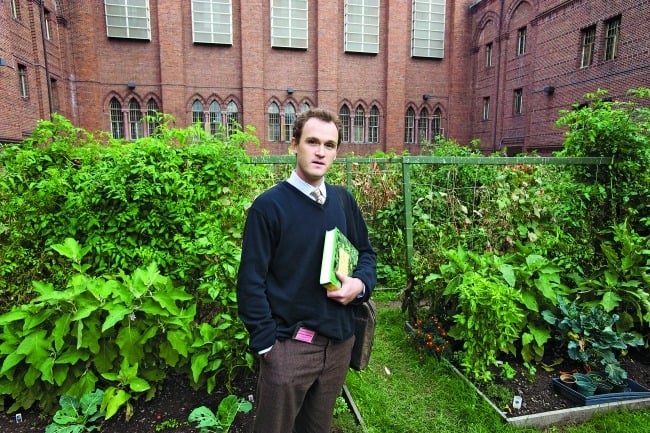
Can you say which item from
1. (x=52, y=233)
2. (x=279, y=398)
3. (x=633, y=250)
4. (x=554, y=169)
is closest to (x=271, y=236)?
(x=279, y=398)

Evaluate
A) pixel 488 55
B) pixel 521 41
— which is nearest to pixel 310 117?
pixel 521 41

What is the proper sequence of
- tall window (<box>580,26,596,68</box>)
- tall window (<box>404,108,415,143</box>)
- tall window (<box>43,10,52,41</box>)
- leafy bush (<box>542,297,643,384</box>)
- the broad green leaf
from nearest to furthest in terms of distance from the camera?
the broad green leaf, leafy bush (<box>542,297,643,384</box>), tall window (<box>580,26,596,68</box>), tall window (<box>43,10,52,41</box>), tall window (<box>404,108,415,143</box>)

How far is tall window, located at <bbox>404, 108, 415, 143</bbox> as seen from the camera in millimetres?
28172

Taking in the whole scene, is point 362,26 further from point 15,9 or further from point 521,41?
point 15,9

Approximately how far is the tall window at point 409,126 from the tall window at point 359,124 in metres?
3.04

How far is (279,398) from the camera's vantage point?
181 cm

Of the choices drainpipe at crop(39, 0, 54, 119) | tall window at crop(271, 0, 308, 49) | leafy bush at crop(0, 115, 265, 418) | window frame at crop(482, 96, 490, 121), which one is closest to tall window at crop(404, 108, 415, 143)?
window frame at crop(482, 96, 490, 121)

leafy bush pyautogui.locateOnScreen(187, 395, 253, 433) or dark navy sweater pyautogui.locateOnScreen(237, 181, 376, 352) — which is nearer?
dark navy sweater pyautogui.locateOnScreen(237, 181, 376, 352)

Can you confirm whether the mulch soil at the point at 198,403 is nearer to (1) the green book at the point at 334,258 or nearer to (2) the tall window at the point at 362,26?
(1) the green book at the point at 334,258

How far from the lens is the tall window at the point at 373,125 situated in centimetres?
2748

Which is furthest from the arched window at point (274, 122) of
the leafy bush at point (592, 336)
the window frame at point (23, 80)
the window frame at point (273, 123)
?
the leafy bush at point (592, 336)

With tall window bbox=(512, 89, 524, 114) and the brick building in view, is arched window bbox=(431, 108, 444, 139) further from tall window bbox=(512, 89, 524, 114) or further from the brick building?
tall window bbox=(512, 89, 524, 114)

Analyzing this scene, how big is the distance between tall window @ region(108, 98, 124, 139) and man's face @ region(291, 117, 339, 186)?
1005 inches

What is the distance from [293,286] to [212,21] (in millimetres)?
25929
